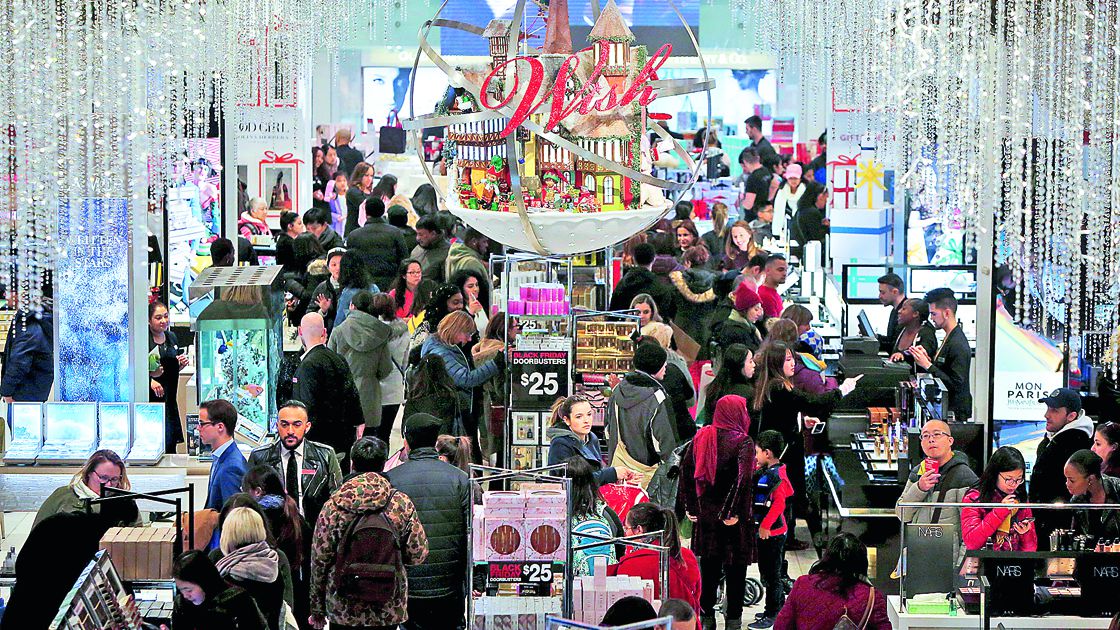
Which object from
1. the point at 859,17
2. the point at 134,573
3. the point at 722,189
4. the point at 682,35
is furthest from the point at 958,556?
the point at 682,35

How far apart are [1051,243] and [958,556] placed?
2541 millimetres

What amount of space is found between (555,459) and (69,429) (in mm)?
2948

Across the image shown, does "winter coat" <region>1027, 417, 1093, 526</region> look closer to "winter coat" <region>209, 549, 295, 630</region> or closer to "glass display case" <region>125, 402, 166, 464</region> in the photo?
"winter coat" <region>209, 549, 295, 630</region>

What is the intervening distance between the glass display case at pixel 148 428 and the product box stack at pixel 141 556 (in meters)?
2.97

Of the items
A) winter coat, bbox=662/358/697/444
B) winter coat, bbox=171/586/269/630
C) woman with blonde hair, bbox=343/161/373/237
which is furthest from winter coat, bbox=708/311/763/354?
woman with blonde hair, bbox=343/161/373/237

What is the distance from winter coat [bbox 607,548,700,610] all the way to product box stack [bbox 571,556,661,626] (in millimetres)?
288

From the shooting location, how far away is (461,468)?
6934 millimetres

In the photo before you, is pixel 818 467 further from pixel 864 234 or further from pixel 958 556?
pixel 864 234

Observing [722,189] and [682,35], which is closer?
[722,189]

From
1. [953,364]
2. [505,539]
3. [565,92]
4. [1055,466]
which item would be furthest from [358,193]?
[505,539]

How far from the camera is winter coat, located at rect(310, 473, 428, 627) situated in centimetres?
575

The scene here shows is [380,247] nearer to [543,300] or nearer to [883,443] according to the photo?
[543,300]

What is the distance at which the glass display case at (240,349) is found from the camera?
8922mm

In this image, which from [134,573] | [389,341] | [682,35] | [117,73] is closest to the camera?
[134,573]
